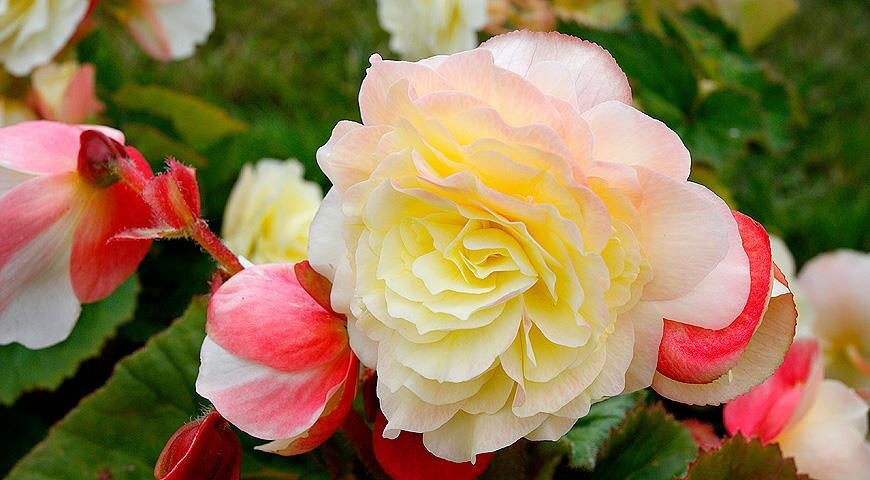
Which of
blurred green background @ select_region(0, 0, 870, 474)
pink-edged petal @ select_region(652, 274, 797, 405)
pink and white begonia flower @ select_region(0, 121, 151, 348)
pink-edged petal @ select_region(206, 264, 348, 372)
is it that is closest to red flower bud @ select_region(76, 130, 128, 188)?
pink and white begonia flower @ select_region(0, 121, 151, 348)

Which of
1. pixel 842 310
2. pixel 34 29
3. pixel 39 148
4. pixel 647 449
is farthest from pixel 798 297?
pixel 34 29

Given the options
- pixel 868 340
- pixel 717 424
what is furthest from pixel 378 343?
pixel 868 340

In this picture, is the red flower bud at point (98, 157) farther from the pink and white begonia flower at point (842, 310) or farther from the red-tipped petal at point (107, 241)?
the pink and white begonia flower at point (842, 310)

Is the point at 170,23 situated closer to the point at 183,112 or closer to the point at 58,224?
the point at 183,112

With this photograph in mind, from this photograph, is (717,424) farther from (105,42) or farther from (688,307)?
(105,42)

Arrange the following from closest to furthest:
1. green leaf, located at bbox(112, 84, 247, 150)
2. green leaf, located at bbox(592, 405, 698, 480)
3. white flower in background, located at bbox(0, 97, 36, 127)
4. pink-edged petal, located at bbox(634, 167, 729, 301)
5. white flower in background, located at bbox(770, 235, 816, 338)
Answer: pink-edged petal, located at bbox(634, 167, 729, 301)
green leaf, located at bbox(592, 405, 698, 480)
white flower in background, located at bbox(770, 235, 816, 338)
white flower in background, located at bbox(0, 97, 36, 127)
green leaf, located at bbox(112, 84, 247, 150)

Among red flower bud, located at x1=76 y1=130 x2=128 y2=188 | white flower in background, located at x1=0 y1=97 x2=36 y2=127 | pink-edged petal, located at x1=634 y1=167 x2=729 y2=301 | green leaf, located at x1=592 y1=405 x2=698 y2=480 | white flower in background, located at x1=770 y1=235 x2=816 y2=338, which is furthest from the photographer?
white flower in background, located at x1=0 y1=97 x2=36 y2=127

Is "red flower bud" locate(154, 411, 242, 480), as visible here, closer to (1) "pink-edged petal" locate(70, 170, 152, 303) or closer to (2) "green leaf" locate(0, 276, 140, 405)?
(1) "pink-edged petal" locate(70, 170, 152, 303)
